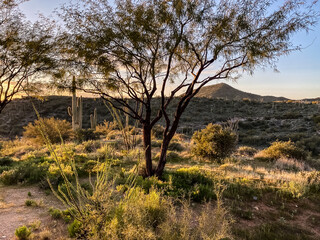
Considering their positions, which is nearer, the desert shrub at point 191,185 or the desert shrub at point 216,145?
the desert shrub at point 191,185

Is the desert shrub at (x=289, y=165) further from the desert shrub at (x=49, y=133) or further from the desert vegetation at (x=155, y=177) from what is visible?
the desert shrub at (x=49, y=133)

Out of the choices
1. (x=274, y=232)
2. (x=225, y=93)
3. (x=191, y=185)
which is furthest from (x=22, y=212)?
(x=225, y=93)

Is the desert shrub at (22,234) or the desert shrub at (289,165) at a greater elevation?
the desert shrub at (22,234)

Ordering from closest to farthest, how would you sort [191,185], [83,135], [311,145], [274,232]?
1. [274,232]
2. [191,185]
3. [83,135]
4. [311,145]

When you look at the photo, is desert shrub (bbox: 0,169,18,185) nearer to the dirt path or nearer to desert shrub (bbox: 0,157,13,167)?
the dirt path

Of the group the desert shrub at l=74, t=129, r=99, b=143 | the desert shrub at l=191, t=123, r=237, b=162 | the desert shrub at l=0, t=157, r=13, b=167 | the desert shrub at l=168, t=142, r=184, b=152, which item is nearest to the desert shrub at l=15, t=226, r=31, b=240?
the desert shrub at l=0, t=157, r=13, b=167

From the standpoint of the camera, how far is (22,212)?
18.7 feet

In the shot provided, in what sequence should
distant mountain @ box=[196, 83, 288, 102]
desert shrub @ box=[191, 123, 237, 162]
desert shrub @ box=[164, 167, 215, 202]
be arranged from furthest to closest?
distant mountain @ box=[196, 83, 288, 102] → desert shrub @ box=[191, 123, 237, 162] → desert shrub @ box=[164, 167, 215, 202]

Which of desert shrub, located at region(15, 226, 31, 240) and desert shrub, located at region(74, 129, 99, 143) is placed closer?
desert shrub, located at region(15, 226, 31, 240)

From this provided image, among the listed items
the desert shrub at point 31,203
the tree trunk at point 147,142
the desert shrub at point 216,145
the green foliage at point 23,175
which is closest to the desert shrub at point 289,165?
the desert shrub at point 216,145

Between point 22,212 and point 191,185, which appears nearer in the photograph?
point 22,212

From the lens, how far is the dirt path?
15.3ft

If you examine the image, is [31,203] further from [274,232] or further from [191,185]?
[274,232]

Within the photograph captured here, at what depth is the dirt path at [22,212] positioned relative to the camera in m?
4.67
